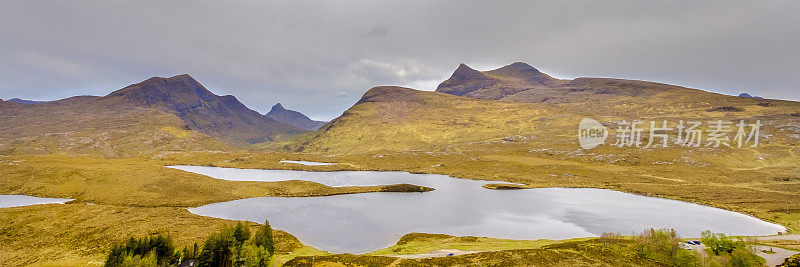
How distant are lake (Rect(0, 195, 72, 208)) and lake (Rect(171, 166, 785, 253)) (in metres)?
29.6

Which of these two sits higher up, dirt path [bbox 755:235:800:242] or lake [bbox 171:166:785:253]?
dirt path [bbox 755:235:800:242]

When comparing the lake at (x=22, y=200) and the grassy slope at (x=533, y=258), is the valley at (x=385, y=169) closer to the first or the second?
the grassy slope at (x=533, y=258)

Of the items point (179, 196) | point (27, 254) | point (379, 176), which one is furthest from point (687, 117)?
point (27, 254)

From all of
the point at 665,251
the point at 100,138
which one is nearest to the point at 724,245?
the point at 665,251

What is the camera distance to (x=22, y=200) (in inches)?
2419

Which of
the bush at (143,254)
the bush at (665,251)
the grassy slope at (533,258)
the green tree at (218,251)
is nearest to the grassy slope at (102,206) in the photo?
the green tree at (218,251)

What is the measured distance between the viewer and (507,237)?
47.1 metres

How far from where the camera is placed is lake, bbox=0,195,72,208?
5809cm

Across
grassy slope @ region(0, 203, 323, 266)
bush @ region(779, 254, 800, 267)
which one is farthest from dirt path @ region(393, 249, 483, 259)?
bush @ region(779, 254, 800, 267)

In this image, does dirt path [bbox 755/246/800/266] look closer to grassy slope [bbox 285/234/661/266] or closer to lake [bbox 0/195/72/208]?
grassy slope [bbox 285/234/661/266]

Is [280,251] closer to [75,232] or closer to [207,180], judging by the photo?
[75,232]

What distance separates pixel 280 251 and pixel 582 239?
41937 mm

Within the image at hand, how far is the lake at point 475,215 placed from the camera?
48594 mm

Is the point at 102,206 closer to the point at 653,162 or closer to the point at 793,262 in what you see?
the point at 793,262
